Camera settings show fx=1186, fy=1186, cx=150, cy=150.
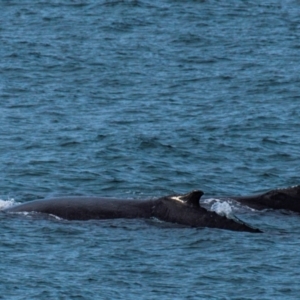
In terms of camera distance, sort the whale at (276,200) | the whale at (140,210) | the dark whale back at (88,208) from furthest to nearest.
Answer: the whale at (276,200) < the dark whale back at (88,208) < the whale at (140,210)

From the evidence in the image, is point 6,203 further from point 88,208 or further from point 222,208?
point 222,208

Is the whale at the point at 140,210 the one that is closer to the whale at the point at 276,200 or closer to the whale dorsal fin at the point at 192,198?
the whale dorsal fin at the point at 192,198

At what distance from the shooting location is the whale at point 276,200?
76.6ft

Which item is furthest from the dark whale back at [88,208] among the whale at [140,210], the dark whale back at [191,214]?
the dark whale back at [191,214]

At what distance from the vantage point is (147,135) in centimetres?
3138

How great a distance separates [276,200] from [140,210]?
119 inches

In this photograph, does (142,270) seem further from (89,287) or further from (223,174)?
(223,174)

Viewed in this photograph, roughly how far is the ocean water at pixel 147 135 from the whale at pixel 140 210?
13.0 inches

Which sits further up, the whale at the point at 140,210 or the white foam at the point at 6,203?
the whale at the point at 140,210

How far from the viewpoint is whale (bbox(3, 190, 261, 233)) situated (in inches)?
832

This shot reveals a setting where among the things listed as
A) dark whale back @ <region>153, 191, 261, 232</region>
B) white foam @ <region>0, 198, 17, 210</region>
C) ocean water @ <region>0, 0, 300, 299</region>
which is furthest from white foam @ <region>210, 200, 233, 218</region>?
white foam @ <region>0, 198, 17, 210</region>

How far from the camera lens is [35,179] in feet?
87.4

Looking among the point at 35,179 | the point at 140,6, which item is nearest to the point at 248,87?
the point at 35,179

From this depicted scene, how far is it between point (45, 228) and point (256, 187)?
6.42 m
